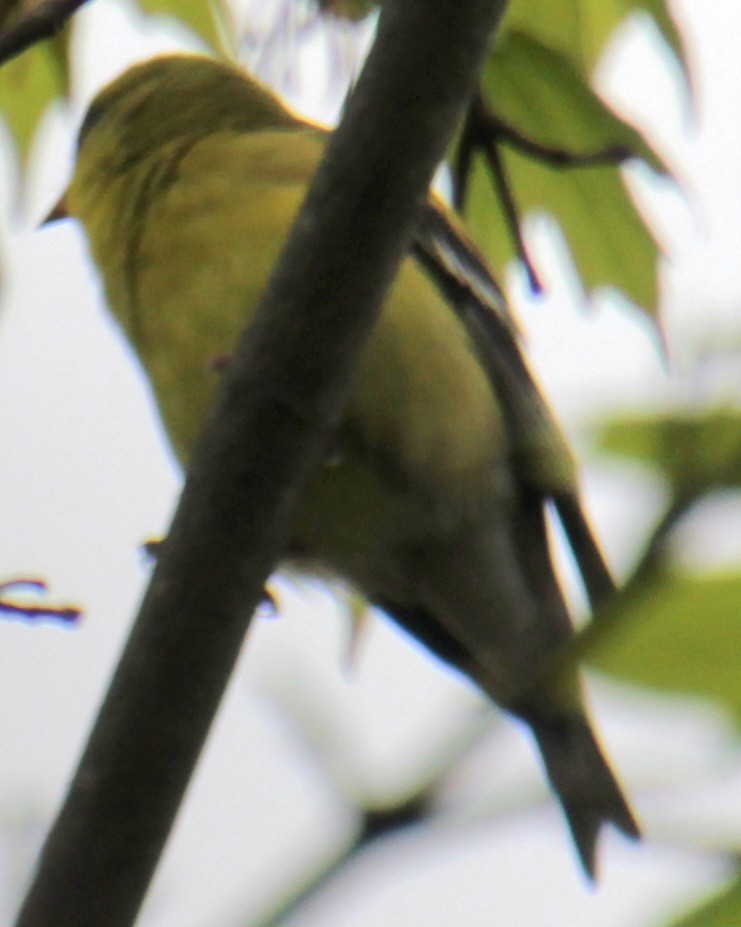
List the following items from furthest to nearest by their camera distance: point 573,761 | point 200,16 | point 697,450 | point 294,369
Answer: point 573,761
point 200,16
point 294,369
point 697,450

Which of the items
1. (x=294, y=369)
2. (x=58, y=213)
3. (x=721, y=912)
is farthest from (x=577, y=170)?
(x=58, y=213)

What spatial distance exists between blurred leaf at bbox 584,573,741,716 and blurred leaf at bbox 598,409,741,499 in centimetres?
4

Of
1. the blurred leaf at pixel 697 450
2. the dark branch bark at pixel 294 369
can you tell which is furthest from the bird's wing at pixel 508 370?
the blurred leaf at pixel 697 450

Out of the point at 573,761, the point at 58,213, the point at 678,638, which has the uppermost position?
the point at 678,638

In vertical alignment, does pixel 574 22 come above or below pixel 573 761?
above

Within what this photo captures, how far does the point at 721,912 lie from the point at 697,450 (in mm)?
259

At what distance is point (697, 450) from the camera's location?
0.54 meters

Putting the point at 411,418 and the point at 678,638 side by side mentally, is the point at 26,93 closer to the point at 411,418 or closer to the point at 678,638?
the point at 411,418

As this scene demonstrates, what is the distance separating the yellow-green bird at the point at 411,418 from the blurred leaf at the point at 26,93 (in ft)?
1.53

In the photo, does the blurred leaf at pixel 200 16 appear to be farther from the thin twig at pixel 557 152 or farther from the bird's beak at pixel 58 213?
the bird's beak at pixel 58 213

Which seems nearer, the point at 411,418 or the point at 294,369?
the point at 294,369

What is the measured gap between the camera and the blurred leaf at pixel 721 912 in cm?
68

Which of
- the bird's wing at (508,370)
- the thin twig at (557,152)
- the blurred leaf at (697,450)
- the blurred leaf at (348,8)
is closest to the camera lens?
the blurred leaf at (697,450)

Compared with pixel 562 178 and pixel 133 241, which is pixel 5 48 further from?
pixel 133 241
